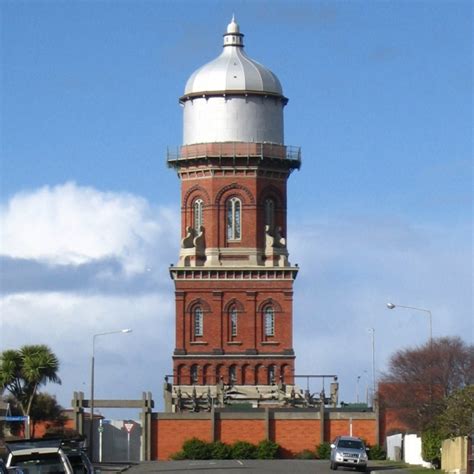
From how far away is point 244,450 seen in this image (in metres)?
92.2

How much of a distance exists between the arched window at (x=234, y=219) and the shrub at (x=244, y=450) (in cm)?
1557

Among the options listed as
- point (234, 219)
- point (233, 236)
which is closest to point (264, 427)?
point (233, 236)

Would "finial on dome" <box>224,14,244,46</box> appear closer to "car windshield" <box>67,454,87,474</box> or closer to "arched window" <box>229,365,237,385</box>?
"arched window" <box>229,365,237,385</box>

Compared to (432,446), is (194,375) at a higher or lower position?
higher

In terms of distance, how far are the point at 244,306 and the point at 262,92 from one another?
12.5 meters

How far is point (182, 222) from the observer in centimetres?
10500

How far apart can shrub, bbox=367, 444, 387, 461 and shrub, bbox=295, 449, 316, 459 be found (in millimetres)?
3072

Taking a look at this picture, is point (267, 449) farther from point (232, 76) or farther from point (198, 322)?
point (232, 76)

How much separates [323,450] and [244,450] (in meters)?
4.12

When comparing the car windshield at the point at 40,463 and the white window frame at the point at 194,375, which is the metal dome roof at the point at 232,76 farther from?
the car windshield at the point at 40,463

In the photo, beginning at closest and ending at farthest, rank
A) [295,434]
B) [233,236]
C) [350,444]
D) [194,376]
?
[350,444], [295,434], [194,376], [233,236]

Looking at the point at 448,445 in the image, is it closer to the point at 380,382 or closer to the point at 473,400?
the point at 473,400

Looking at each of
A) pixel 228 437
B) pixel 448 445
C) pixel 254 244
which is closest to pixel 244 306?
pixel 254 244

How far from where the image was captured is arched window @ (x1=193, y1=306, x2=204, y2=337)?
335 ft
